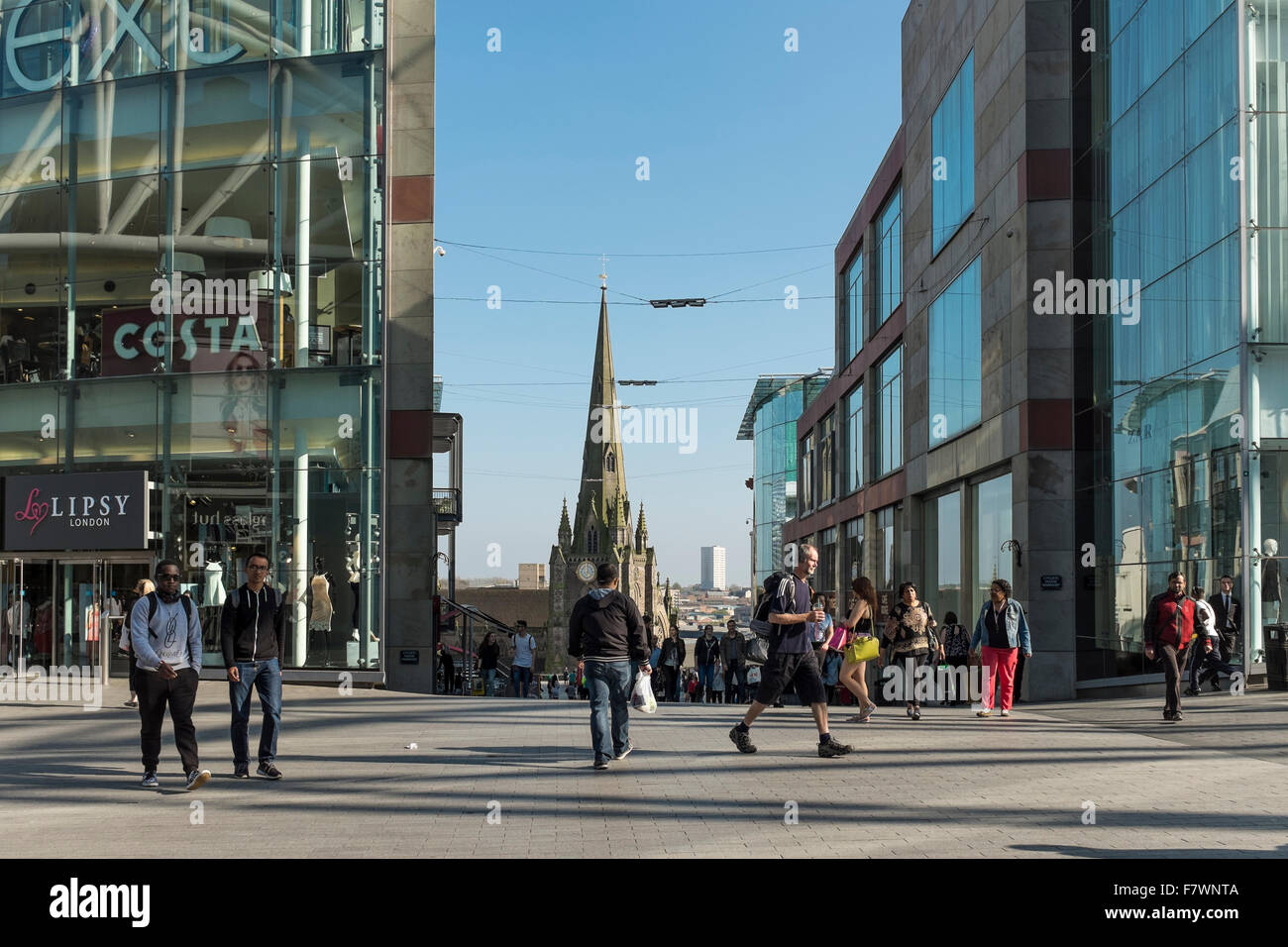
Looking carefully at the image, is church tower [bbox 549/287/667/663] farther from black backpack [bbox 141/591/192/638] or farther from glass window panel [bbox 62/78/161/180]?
black backpack [bbox 141/591/192/638]

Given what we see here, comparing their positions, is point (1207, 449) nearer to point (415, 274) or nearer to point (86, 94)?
point (415, 274)

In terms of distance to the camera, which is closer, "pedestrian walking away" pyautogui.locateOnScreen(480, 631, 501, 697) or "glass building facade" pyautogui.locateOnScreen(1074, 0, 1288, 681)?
"glass building facade" pyautogui.locateOnScreen(1074, 0, 1288, 681)

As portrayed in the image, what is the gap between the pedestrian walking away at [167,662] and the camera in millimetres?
11133

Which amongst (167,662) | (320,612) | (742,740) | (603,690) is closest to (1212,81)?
(742,740)

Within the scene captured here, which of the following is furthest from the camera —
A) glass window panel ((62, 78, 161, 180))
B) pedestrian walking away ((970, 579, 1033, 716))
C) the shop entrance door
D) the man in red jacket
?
the shop entrance door

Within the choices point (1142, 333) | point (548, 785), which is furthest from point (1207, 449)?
point (548, 785)

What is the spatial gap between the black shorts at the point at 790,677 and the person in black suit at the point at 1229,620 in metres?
8.24

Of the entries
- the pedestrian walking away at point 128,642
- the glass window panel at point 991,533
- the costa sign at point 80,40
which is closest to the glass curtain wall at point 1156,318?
the glass window panel at point 991,533

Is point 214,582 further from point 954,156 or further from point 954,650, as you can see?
point 954,156

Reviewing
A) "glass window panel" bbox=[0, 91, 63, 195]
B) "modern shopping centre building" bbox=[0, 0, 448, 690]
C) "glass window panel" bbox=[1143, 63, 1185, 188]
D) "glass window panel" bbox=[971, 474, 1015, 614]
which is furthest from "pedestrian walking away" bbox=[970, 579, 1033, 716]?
"glass window panel" bbox=[0, 91, 63, 195]

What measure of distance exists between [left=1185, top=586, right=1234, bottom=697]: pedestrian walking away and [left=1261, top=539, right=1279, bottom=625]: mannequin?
0.70 m

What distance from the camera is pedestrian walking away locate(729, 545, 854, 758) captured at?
12719 mm

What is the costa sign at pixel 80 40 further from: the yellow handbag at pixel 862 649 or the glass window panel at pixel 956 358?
the yellow handbag at pixel 862 649
